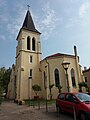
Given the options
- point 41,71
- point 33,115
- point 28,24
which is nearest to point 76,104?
point 33,115

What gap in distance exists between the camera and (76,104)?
29.7ft

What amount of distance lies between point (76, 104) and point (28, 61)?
2415 centimetres

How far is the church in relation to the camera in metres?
27.7

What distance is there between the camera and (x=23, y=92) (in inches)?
1137

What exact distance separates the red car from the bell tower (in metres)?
18.8

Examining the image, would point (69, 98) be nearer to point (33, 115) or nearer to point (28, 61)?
point (33, 115)

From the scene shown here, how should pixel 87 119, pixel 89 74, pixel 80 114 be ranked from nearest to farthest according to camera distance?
1. pixel 87 119
2. pixel 80 114
3. pixel 89 74

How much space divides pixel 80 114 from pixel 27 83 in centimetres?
2239

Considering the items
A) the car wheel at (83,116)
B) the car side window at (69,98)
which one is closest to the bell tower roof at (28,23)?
the car side window at (69,98)

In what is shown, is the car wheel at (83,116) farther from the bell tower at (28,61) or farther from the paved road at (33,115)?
the bell tower at (28,61)

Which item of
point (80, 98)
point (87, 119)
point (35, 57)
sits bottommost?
point (87, 119)

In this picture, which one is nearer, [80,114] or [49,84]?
[80,114]

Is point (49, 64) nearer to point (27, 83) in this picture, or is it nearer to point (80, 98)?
point (27, 83)

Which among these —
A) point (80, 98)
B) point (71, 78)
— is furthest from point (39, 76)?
point (80, 98)
